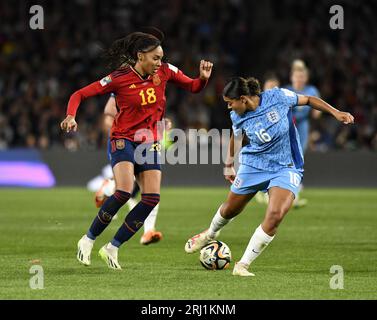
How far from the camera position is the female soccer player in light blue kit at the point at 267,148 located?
9.02 meters

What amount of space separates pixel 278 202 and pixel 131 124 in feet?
5.70

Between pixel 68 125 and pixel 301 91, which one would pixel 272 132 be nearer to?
pixel 68 125

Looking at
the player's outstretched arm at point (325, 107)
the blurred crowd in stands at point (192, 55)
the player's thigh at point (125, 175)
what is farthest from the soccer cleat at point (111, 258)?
the blurred crowd in stands at point (192, 55)

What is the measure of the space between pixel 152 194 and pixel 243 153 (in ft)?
3.20

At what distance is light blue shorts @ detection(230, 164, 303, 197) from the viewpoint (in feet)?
30.0

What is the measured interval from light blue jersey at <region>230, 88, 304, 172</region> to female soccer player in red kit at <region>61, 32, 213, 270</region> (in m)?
0.88

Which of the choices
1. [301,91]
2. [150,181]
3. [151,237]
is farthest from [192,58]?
[150,181]

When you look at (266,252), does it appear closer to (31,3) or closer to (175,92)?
(175,92)

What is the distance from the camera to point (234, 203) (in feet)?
31.8

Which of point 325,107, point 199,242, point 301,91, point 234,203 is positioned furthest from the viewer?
point 301,91

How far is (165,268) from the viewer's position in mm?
9680

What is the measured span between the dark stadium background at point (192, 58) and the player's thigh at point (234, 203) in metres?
13.9

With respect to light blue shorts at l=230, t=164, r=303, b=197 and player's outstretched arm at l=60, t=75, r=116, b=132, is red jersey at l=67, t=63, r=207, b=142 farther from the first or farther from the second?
light blue shorts at l=230, t=164, r=303, b=197
